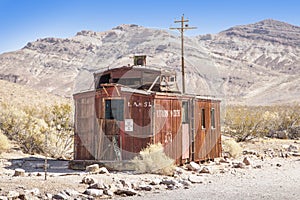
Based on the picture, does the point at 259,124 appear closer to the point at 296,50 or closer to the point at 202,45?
the point at 296,50

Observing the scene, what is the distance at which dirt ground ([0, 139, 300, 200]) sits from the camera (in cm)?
955

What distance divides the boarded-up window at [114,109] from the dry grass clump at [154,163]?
1.75 meters

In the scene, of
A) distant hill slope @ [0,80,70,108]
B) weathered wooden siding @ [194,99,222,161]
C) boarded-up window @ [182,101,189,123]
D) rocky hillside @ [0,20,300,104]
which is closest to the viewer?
boarded-up window @ [182,101,189,123]

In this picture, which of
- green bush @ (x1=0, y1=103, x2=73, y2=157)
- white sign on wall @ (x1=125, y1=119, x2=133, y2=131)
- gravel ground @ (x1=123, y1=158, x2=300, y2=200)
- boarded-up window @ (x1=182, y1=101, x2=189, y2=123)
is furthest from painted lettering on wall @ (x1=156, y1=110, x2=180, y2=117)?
green bush @ (x1=0, y1=103, x2=73, y2=157)

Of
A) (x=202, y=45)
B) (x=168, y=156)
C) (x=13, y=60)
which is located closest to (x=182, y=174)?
(x=168, y=156)

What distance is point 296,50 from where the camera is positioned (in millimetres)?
132625

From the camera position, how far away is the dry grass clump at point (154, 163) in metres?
13.0

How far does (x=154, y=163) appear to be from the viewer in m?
13.1

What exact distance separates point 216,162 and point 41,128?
368 inches

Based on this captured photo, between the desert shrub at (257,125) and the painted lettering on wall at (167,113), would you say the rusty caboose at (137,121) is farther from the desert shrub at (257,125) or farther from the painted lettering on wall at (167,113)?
the desert shrub at (257,125)

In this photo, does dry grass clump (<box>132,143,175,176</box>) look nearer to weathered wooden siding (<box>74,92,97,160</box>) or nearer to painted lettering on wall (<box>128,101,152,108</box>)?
painted lettering on wall (<box>128,101,152,108</box>)

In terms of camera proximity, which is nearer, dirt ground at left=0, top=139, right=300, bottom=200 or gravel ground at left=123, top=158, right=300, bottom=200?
gravel ground at left=123, top=158, right=300, bottom=200

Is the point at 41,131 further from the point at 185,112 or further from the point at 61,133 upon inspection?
the point at 185,112

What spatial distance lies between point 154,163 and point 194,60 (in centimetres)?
10631
